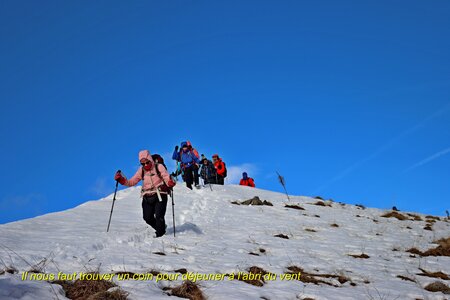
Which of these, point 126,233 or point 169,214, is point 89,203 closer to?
point 169,214

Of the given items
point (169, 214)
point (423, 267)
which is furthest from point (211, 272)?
point (169, 214)

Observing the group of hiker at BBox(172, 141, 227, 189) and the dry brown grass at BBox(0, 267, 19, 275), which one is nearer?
the dry brown grass at BBox(0, 267, 19, 275)

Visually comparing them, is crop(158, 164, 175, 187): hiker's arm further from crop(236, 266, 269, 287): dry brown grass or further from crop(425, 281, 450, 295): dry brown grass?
crop(425, 281, 450, 295): dry brown grass

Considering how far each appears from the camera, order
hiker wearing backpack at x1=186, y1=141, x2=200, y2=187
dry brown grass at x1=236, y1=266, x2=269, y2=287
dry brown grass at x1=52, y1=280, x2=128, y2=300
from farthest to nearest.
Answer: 1. hiker wearing backpack at x1=186, y1=141, x2=200, y2=187
2. dry brown grass at x1=236, y1=266, x2=269, y2=287
3. dry brown grass at x1=52, y1=280, x2=128, y2=300

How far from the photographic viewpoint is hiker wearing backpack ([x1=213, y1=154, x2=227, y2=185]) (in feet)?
87.0

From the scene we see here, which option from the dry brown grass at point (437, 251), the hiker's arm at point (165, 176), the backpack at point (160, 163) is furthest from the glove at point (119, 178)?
the dry brown grass at point (437, 251)

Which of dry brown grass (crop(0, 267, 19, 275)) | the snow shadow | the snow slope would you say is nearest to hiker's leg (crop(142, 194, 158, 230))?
the snow slope

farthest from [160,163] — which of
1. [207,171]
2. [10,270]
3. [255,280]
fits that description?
[207,171]

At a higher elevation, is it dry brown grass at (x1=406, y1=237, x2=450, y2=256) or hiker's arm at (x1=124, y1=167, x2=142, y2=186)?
hiker's arm at (x1=124, y1=167, x2=142, y2=186)

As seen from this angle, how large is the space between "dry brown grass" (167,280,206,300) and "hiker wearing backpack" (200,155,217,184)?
64.4 ft

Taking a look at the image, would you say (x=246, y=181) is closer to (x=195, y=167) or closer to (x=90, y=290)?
(x=195, y=167)

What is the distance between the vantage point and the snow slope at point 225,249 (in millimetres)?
6438

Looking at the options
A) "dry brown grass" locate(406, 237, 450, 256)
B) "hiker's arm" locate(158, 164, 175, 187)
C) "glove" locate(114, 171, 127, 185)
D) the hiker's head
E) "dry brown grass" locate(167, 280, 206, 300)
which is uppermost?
the hiker's head

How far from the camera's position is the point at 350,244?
11.7 m
